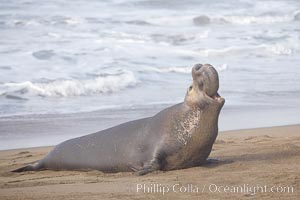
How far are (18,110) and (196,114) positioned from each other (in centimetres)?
546

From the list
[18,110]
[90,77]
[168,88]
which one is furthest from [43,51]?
[18,110]

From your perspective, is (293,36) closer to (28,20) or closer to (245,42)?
(245,42)

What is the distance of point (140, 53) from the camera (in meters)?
18.8

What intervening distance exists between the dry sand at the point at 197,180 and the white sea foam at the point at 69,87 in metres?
5.14

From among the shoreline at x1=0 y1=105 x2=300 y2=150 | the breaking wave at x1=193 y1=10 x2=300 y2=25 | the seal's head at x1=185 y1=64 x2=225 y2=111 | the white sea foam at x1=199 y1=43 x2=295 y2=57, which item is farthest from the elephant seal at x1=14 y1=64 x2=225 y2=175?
the breaking wave at x1=193 y1=10 x2=300 y2=25

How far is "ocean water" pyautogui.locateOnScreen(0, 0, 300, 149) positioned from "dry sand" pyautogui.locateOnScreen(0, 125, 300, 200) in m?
3.13

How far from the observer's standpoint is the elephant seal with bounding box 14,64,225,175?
688 cm

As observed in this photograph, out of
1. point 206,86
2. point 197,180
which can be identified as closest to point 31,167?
point 206,86

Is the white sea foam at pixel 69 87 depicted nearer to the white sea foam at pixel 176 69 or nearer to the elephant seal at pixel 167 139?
the white sea foam at pixel 176 69

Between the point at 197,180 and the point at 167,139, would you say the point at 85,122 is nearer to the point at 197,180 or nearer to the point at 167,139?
the point at 167,139

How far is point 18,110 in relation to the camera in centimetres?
1192

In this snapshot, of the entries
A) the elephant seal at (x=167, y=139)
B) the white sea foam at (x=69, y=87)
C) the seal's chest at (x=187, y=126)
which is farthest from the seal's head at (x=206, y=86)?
the white sea foam at (x=69, y=87)

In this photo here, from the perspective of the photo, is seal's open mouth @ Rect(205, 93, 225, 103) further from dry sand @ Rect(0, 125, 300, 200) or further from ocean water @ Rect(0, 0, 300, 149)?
ocean water @ Rect(0, 0, 300, 149)

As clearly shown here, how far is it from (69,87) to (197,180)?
310 inches
